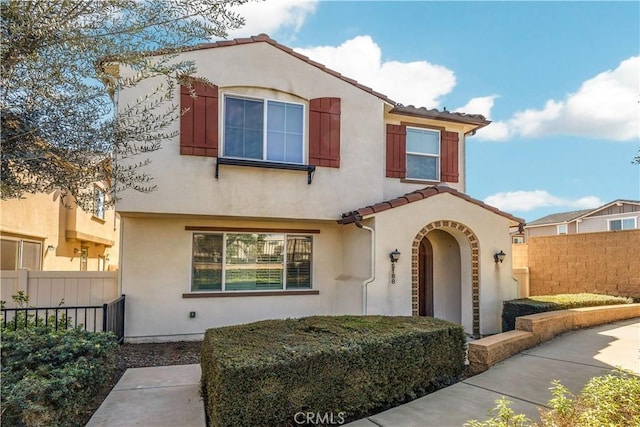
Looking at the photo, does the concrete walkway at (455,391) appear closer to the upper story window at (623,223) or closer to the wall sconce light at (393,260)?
the wall sconce light at (393,260)

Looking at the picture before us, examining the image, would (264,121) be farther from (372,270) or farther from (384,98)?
(372,270)

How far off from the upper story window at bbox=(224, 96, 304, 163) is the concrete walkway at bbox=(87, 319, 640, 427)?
16.9ft

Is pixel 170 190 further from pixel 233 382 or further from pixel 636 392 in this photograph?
pixel 636 392

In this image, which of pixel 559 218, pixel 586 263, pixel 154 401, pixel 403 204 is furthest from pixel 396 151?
pixel 559 218

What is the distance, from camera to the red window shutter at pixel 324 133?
33.6 ft

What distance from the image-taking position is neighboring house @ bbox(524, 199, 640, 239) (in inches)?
1085

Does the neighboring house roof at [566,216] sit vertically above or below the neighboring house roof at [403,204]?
above

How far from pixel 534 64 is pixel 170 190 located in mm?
12406

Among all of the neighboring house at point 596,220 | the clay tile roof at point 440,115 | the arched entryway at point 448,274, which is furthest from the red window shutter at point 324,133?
the neighboring house at point 596,220

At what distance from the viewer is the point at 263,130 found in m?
9.85

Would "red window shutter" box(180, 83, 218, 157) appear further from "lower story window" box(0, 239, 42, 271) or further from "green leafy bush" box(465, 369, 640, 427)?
"green leafy bush" box(465, 369, 640, 427)

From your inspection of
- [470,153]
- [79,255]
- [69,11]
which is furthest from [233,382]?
[79,255]

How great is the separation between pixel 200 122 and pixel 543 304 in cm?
958

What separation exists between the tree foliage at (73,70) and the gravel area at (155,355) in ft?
12.1
